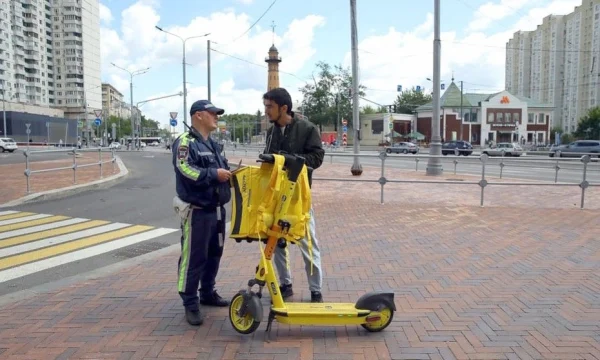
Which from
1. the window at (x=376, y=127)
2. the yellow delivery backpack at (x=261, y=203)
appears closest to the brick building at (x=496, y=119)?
the window at (x=376, y=127)

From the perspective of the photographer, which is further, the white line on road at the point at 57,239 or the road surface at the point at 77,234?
the white line on road at the point at 57,239

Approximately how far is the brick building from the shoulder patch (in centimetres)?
7475

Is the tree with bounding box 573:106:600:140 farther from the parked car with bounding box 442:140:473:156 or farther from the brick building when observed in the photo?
the parked car with bounding box 442:140:473:156

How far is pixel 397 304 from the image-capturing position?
4.44 m

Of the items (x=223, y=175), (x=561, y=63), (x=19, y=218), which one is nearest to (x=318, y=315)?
(x=223, y=175)

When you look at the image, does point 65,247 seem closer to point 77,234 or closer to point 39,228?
point 77,234

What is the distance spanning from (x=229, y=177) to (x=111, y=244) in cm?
384

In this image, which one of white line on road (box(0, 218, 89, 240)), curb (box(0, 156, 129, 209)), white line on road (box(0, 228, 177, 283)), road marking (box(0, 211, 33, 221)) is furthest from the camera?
→ curb (box(0, 156, 129, 209))

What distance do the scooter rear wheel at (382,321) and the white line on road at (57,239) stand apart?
4804mm

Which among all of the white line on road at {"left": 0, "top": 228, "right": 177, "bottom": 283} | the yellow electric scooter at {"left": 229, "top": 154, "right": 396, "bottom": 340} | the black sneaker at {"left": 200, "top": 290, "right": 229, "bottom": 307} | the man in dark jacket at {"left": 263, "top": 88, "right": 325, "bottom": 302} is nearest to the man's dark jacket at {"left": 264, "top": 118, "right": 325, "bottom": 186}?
the man in dark jacket at {"left": 263, "top": 88, "right": 325, "bottom": 302}

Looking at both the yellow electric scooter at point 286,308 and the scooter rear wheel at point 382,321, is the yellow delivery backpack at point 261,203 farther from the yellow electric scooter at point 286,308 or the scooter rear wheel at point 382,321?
the scooter rear wheel at point 382,321

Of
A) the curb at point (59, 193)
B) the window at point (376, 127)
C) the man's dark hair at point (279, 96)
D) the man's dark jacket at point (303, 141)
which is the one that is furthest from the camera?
the window at point (376, 127)

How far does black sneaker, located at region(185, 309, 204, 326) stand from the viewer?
3.96 meters

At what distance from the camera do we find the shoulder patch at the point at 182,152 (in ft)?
12.6
